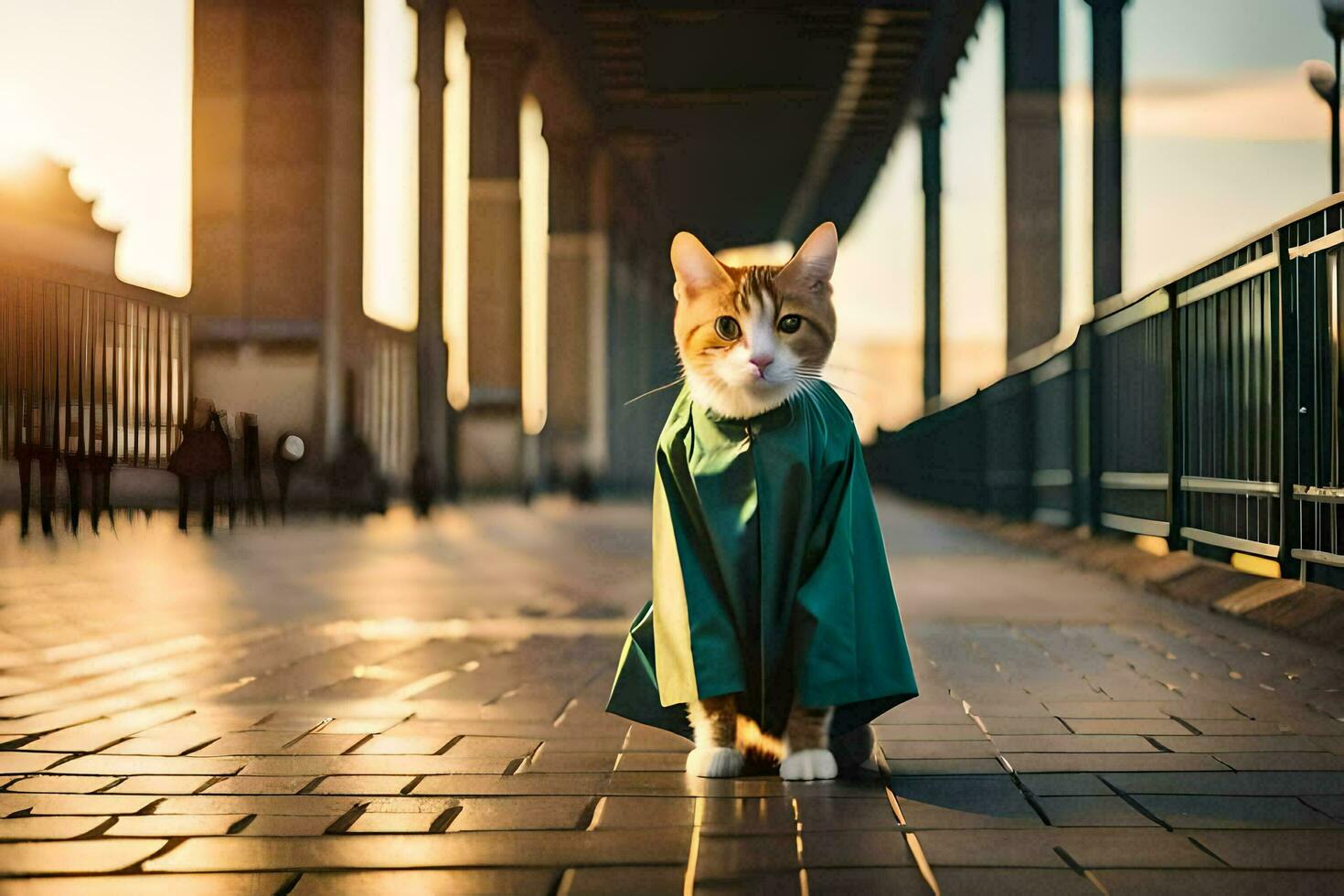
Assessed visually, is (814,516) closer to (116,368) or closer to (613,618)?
(613,618)

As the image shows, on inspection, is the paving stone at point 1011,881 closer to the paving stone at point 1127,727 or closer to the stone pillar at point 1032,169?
the paving stone at point 1127,727

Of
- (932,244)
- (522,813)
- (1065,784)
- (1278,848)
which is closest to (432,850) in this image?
(522,813)

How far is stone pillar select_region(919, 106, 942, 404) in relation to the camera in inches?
869

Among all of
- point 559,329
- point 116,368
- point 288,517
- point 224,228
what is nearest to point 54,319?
point 116,368

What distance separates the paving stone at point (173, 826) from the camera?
225 centimetres

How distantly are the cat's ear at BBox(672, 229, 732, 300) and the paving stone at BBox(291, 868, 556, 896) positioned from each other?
4.09 feet

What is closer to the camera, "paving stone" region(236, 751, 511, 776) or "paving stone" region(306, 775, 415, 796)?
"paving stone" region(306, 775, 415, 796)

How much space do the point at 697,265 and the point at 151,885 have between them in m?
1.52

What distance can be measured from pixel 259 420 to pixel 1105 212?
26.2 ft

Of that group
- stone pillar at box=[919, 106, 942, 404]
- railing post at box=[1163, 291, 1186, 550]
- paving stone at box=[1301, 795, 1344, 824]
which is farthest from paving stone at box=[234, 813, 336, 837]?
stone pillar at box=[919, 106, 942, 404]

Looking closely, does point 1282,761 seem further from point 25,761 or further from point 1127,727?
point 25,761

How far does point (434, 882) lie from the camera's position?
200 centimetres

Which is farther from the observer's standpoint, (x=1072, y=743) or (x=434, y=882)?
(x=1072, y=743)

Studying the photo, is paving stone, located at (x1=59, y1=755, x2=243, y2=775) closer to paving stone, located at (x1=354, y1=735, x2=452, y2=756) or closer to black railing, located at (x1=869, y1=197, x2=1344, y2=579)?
paving stone, located at (x1=354, y1=735, x2=452, y2=756)
